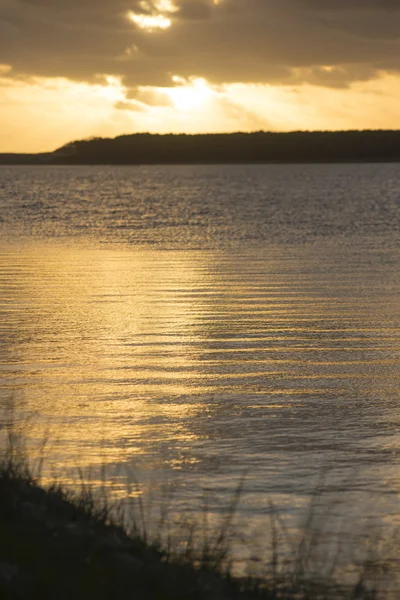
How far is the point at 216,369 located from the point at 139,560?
8524mm

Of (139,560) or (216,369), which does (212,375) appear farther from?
(139,560)

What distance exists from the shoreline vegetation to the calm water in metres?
0.92

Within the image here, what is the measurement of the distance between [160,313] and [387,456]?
38.6ft

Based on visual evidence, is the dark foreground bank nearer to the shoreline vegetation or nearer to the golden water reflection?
the shoreline vegetation

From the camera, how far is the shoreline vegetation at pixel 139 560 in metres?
6.85

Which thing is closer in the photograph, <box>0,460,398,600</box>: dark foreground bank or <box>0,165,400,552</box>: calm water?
<box>0,460,398,600</box>: dark foreground bank

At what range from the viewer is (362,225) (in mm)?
57125

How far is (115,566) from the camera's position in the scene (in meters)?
7.31

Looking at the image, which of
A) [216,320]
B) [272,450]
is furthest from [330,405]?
[216,320]

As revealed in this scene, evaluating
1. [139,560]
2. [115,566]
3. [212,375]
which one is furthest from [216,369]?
[115,566]

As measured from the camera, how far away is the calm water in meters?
10.7

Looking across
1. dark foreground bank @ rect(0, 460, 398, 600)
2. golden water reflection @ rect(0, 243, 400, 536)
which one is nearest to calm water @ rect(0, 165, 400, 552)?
golden water reflection @ rect(0, 243, 400, 536)

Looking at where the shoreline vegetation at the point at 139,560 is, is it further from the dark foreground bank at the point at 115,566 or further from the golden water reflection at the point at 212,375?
the golden water reflection at the point at 212,375

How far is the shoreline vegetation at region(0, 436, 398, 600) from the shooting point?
6.85 m
